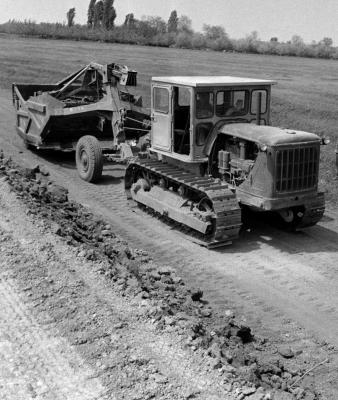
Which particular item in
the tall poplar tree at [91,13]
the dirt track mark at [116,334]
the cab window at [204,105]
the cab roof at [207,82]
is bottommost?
the dirt track mark at [116,334]

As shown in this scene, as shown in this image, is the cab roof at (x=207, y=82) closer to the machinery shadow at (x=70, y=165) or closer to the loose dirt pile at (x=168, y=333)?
the loose dirt pile at (x=168, y=333)

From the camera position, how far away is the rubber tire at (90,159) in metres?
12.8

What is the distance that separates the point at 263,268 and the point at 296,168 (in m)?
1.73

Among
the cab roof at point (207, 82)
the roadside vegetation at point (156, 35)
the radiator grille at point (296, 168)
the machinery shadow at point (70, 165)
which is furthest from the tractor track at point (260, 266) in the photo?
the roadside vegetation at point (156, 35)

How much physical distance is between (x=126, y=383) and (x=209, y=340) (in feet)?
3.83

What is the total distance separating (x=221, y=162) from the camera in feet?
33.4

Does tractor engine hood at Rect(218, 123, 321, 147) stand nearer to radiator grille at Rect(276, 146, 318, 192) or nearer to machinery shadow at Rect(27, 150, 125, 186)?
radiator grille at Rect(276, 146, 318, 192)

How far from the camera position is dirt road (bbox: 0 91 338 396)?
7.27 metres

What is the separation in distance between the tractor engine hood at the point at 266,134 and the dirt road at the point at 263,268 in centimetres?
165

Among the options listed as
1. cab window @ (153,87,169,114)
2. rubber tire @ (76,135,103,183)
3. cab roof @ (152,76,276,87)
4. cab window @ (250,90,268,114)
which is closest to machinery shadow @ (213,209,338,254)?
cab window @ (250,90,268,114)

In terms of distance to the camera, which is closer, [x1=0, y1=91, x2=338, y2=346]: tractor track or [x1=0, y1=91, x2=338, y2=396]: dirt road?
[x1=0, y1=91, x2=338, y2=396]: dirt road

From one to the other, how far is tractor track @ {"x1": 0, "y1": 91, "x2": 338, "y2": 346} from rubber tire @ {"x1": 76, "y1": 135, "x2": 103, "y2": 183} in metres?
0.77

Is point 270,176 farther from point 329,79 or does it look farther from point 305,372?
point 329,79

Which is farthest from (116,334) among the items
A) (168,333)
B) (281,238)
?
(281,238)
